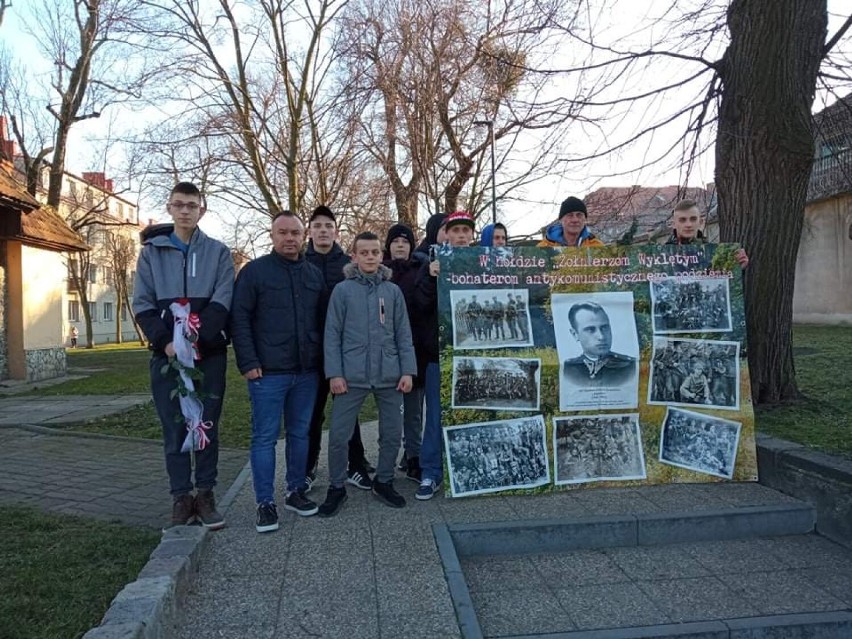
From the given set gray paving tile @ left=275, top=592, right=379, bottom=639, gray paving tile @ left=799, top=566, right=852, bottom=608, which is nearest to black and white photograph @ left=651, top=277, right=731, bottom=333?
gray paving tile @ left=799, top=566, right=852, bottom=608

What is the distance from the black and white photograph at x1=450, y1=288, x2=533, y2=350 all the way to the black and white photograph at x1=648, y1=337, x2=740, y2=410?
105cm

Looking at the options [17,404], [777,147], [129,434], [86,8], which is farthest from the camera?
[86,8]

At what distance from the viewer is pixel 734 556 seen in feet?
13.0

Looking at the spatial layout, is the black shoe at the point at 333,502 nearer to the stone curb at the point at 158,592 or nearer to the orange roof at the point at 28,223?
the stone curb at the point at 158,592

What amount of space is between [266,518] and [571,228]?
3.18m

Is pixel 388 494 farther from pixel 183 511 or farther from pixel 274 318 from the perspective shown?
pixel 274 318

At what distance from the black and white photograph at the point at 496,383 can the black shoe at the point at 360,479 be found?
3.40ft

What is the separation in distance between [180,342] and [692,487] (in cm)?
375

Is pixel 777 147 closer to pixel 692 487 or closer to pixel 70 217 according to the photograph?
pixel 692 487

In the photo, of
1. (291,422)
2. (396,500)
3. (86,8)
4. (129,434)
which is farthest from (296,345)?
(86,8)

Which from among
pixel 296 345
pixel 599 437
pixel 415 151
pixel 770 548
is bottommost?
pixel 770 548

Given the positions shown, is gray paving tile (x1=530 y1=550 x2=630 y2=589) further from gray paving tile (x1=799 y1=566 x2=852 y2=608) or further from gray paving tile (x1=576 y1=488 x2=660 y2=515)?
gray paving tile (x1=799 y1=566 x2=852 y2=608)

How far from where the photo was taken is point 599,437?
15.6ft

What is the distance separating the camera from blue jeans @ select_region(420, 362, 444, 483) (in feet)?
15.6
